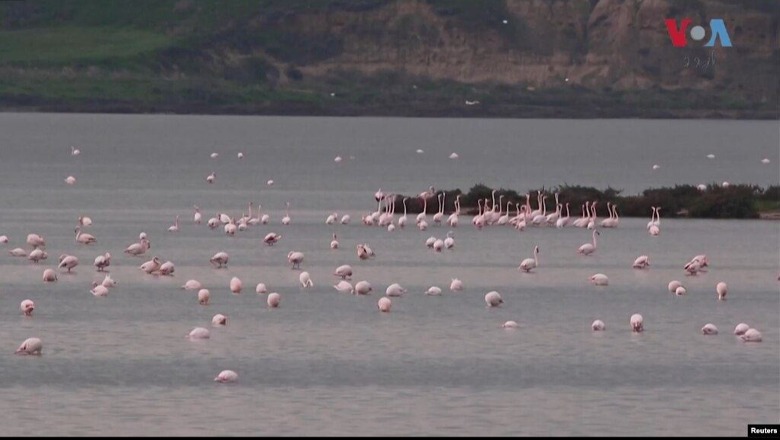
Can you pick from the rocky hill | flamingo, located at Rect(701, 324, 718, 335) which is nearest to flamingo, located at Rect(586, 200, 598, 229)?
flamingo, located at Rect(701, 324, 718, 335)

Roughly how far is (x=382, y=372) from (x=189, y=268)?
13128 mm

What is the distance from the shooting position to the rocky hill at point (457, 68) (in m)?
179

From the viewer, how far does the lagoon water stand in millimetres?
20453

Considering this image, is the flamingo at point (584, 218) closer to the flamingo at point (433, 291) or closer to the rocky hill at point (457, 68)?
the flamingo at point (433, 291)

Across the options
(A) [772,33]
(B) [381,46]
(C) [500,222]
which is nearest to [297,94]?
(B) [381,46]

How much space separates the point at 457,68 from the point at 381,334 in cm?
15767

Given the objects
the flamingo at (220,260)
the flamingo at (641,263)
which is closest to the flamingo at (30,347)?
the flamingo at (220,260)

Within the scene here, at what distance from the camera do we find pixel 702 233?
152 ft

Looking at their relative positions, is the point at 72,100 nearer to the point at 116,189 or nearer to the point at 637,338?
the point at 116,189

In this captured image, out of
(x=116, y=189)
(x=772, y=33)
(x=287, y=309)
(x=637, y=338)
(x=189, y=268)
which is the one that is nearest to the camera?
(x=637, y=338)

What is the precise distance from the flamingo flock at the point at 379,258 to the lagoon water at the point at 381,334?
208mm

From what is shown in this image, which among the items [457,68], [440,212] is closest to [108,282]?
[440,212]

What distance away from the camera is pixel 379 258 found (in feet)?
126

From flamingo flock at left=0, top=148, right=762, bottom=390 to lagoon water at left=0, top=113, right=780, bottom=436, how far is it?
0.21m
